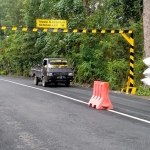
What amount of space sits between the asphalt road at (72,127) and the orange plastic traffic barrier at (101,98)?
0.95 ft

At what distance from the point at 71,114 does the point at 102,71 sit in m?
12.6

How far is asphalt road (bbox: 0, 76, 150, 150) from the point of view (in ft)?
22.4

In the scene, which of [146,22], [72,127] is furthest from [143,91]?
[72,127]

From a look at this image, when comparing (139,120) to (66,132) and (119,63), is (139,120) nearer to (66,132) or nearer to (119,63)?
(66,132)

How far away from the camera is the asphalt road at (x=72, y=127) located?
684cm

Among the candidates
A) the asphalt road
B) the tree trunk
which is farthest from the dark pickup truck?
the asphalt road

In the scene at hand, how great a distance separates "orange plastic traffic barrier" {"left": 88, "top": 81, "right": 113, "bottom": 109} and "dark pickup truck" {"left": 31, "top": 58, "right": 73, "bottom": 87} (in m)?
9.89

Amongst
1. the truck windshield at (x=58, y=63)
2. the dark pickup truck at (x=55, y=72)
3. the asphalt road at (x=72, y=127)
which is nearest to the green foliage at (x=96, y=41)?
the truck windshield at (x=58, y=63)

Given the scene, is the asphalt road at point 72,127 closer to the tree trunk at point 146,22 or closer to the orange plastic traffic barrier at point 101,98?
the orange plastic traffic barrier at point 101,98

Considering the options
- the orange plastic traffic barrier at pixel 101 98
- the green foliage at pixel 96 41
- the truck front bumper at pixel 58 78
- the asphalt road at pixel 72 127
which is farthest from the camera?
the truck front bumper at pixel 58 78

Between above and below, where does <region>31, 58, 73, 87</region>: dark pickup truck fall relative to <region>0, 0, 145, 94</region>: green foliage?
below

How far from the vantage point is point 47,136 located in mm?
7531

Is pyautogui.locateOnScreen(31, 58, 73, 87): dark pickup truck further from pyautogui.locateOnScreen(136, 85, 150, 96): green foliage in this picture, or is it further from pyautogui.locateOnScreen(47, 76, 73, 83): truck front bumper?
pyautogui.locateOnScreen(136, 85, 150, 96): green foliage

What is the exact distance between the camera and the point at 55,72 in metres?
22.3
